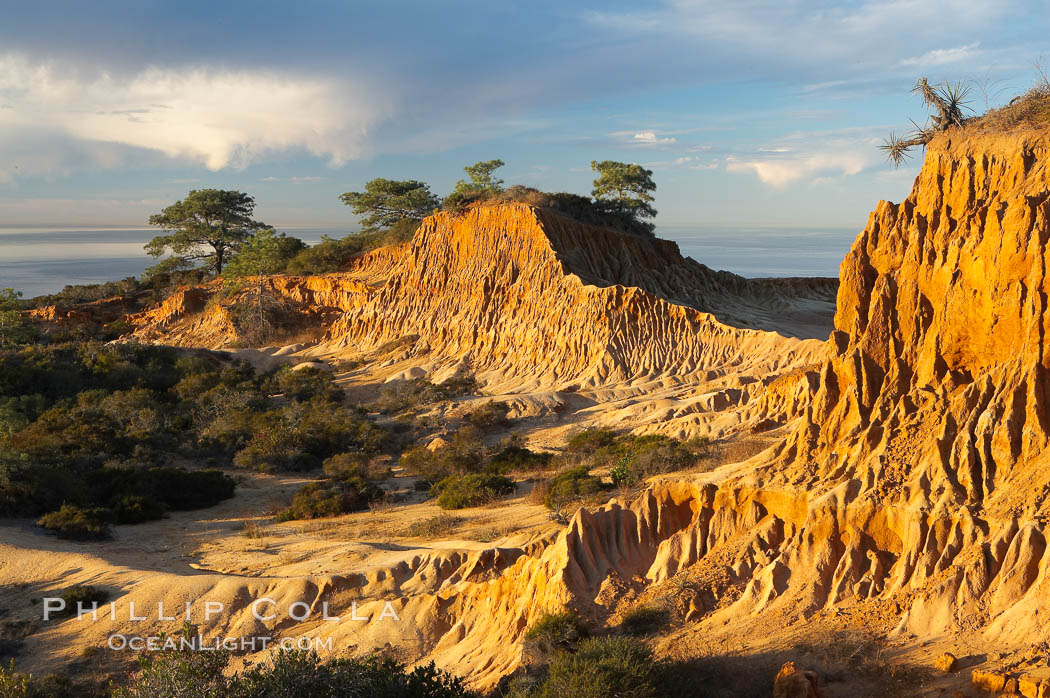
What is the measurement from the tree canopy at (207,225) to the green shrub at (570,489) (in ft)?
142

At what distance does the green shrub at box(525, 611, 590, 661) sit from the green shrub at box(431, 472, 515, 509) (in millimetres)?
8243

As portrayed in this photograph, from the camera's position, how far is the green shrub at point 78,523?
16141mm

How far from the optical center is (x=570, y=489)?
16281 mm

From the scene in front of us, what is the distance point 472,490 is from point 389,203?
3693 centimetres

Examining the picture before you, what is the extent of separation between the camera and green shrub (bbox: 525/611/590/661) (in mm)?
9188

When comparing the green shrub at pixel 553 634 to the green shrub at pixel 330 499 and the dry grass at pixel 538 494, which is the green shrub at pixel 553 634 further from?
the green shrub at pixel 330 499

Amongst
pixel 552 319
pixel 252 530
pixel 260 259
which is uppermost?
pixel 260 259

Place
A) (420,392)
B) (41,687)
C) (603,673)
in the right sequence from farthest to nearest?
1. (420,392)
2. (41,687)
3. (603,673)

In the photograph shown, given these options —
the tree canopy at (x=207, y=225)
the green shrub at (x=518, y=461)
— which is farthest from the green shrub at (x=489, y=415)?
the tree canopy at (x=207, y=225)

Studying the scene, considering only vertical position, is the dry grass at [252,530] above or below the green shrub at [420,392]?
below

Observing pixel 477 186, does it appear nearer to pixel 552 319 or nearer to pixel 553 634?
pixel 552 319

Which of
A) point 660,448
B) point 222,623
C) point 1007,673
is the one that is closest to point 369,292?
point 660,448

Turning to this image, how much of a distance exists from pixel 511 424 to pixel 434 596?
48.9 ft

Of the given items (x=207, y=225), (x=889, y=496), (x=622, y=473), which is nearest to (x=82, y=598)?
(x=622, y=473)
